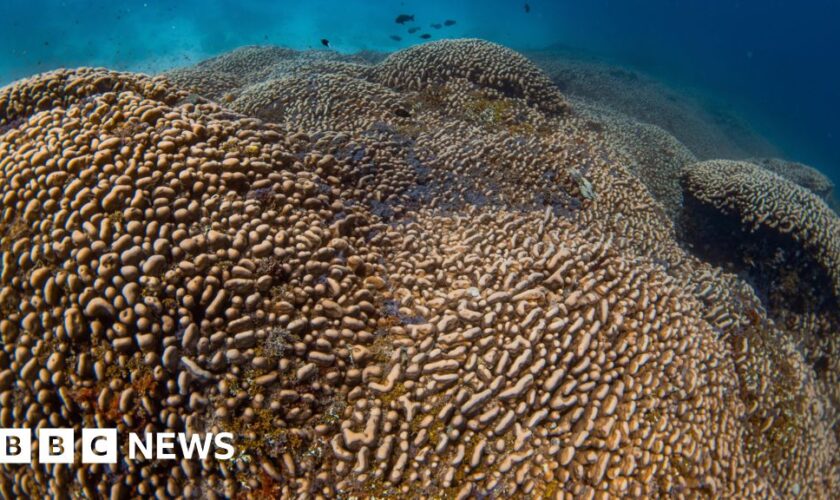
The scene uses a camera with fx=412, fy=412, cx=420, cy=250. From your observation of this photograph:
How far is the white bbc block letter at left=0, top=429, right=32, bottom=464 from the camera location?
241 centimetres

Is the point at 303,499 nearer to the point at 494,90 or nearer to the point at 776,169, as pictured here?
the point at 494,90

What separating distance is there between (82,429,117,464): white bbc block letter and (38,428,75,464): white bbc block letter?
0.30ft

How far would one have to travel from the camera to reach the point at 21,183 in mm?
2826

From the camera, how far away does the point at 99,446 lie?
2402 mm

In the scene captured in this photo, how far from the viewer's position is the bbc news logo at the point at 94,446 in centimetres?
240

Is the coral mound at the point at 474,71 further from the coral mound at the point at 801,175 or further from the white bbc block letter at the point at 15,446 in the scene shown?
the coral mound at the point at 801,175

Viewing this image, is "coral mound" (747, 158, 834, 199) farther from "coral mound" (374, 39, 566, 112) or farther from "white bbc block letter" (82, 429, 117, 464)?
"white bbc block letter" (82, 429, 117, 464)

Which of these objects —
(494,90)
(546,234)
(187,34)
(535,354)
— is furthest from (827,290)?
(187,34)

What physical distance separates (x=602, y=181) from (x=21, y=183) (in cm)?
625

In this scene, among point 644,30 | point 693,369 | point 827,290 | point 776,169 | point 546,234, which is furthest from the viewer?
point 644,30

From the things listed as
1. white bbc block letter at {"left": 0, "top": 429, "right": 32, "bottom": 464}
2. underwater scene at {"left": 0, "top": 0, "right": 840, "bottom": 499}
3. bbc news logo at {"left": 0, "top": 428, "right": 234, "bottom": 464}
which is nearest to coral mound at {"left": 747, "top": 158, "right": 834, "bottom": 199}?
underwater scene at {"left": 0, "top": 0, "right": 840, "bottom": 499}

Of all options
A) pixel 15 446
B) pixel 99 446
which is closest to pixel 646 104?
pixel 99 446

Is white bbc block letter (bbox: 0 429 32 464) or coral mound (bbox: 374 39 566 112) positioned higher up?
coral mound (bbox: 374 39 566 112)

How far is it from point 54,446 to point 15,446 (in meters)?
0.26
